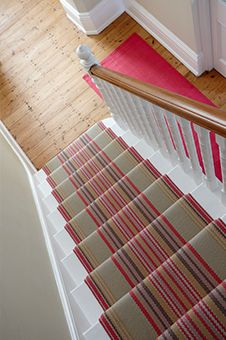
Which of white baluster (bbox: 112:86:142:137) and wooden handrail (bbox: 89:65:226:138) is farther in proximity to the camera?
white baluster (bbox: 112:86:142:137)

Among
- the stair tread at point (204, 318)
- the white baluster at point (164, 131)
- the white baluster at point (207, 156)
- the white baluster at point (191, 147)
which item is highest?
the white baluster at point (164, 131)

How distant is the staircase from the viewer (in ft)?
6.66

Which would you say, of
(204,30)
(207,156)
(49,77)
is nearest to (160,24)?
(204,30)

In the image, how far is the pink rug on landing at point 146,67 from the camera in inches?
152

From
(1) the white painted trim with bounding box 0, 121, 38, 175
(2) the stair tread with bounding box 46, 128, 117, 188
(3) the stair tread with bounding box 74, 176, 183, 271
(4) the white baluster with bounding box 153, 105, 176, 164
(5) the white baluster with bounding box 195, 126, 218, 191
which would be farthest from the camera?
(1) the white painted trim with bounding box 0, 121, 38, 175

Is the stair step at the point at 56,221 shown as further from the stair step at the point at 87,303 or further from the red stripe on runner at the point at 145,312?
the red stripe on runner at the point at 145,312

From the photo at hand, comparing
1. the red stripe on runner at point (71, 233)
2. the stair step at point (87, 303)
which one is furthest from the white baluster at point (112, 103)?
the stair step at point (87, 303)

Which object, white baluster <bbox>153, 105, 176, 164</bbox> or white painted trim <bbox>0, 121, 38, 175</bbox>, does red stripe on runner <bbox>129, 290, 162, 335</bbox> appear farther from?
white painted trim <bbox>0, 121, 38, 175</bbox>

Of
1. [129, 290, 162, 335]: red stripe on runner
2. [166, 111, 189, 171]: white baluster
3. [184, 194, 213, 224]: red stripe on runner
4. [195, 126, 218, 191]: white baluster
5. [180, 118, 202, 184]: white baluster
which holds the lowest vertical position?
[129, 290, 162, 335]: red stripe on runner

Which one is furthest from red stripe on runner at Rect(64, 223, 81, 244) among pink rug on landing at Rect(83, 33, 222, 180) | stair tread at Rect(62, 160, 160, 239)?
pink rug on landing at Rect(83, 33, 222, 180)

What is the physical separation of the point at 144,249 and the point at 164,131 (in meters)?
0.73

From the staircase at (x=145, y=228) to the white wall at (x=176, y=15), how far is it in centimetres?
104

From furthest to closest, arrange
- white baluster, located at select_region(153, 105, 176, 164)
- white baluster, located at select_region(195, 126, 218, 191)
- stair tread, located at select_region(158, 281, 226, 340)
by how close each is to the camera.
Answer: white baluster, located at select_region(153, 105, 176, 164), stair tread, located at select_region(158, 281, 226, 340), white baluster, located at select_region(195, 126, 218, 191)

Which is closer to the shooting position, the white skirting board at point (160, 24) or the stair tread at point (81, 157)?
the white skirting board at point (160, 24)
